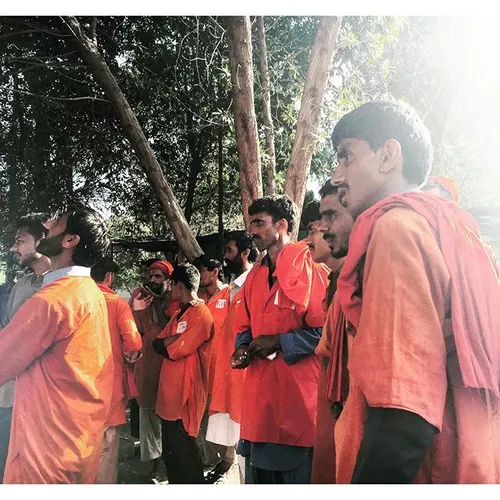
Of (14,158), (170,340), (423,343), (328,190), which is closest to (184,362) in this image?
(170,340)

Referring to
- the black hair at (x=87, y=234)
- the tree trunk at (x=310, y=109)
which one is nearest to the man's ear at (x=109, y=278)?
the black hair at (x=87, y=234)

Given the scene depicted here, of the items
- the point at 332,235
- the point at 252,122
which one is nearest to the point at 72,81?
the point at 252,122

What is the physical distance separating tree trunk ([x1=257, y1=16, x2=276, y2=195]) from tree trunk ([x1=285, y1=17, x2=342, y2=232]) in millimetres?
221

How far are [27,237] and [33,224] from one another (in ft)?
0.22

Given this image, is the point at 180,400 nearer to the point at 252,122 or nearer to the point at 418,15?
the point at 252,122

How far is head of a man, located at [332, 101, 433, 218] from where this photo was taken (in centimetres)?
122

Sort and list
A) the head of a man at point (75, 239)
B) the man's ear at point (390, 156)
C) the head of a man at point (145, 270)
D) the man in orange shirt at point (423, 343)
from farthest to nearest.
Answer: the head of a man at point (145, 270)
the head of a man at point (75, 239)
the man's ear at point (390, 156)
the man in orange shirt at point (423, 343)

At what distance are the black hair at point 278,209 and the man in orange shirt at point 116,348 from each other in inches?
29.0

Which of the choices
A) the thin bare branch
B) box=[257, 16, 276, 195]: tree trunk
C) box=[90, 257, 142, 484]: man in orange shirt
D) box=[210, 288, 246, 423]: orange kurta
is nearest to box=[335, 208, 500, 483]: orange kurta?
box=[90, 257, 142, 484]: man in orange shirt

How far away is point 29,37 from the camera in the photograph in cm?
244

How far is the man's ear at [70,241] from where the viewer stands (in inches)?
75.4

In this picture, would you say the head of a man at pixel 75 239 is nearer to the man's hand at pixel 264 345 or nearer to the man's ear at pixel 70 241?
the man's ear at pixel 70 241
